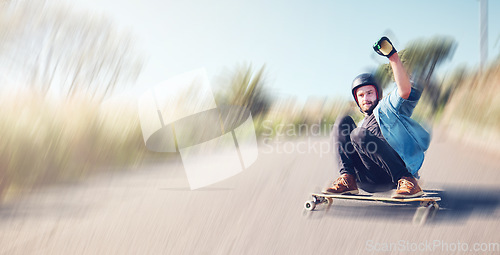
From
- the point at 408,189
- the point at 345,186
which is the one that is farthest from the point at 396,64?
the point at 345,186

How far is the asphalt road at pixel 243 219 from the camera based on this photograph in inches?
110

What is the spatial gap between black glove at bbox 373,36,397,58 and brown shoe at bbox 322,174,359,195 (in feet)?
4.10

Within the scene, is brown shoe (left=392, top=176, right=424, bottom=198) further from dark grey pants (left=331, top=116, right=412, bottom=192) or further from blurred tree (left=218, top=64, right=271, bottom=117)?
blurred tree (left=218, top=64, right=271, bottom=117)

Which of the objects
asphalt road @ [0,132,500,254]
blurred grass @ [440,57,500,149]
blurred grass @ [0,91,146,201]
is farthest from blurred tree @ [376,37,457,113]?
blurred grass @ [0,91,146,201]

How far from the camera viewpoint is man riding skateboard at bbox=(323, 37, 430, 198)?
3154mm

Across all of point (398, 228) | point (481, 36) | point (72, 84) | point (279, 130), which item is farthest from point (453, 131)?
point (72, 84)

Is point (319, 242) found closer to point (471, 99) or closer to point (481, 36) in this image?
point (471, 99)

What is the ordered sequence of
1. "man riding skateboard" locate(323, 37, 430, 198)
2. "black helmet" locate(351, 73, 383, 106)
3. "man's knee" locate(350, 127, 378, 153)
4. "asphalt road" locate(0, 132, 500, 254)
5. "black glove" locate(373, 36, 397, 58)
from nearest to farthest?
"asphalt road" locate(0, 132, 500, 254) → "black glove" locate(373, 36, 397, 58) → "man riding skateboard" locate(323, 37, 430, 198) → "black helmet" locate(351, 73, 383, 106) → "man's knee" locate(350, 127, 378, 153)

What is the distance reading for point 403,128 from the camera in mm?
3260

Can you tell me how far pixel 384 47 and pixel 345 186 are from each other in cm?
137

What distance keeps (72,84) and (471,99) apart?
8348mm

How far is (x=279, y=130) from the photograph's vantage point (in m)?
12.4

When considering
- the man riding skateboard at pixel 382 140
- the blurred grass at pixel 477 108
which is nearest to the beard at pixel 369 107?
the man riding skateboard at pixel 382 140

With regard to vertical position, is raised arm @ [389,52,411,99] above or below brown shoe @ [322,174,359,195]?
above
